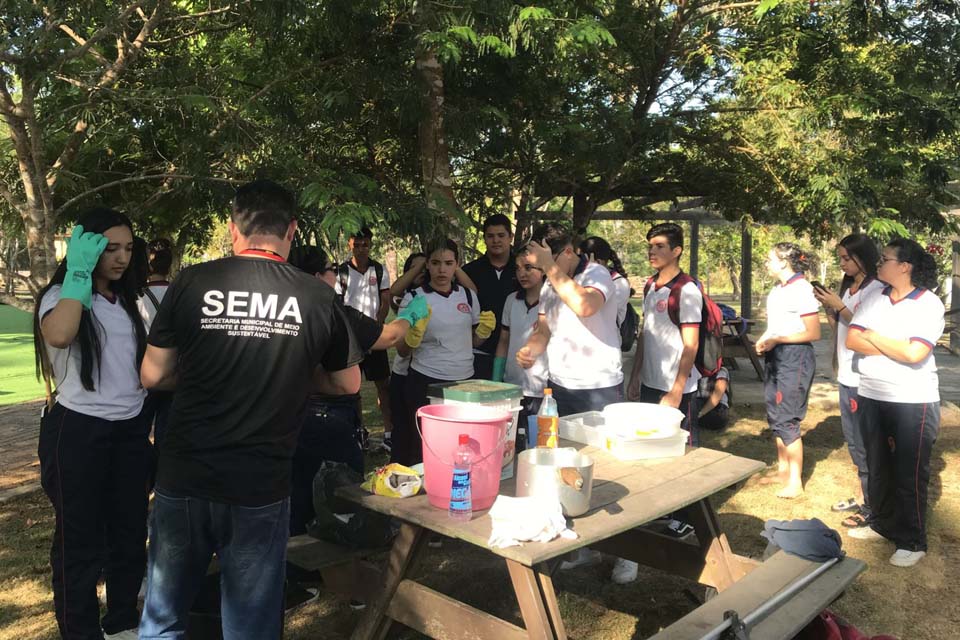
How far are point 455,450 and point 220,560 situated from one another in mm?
806

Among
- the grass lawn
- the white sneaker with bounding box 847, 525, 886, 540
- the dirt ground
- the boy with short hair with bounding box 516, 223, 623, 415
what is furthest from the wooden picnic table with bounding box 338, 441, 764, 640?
the grass lawn

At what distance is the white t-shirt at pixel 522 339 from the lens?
15.2 ft

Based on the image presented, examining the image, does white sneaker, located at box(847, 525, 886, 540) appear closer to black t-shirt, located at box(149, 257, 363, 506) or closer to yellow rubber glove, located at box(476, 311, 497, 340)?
yellow rubber glove, located at box(476, 311, 497, 340)

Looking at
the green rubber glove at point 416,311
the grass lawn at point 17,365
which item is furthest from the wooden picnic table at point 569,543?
the grass lawn at point 17,365

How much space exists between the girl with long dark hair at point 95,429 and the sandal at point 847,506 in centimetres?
426

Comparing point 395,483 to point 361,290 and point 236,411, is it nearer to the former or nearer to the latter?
point 236,411

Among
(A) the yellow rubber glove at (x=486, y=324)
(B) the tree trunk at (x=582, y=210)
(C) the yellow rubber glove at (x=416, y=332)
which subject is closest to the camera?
(C) the yellow rubber glove at (x=416, y=332)

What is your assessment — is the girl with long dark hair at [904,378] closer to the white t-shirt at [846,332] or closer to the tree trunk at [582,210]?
the white t-shirt at [846,332]

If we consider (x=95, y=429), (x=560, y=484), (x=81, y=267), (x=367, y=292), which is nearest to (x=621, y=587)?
(x=560, y=484)

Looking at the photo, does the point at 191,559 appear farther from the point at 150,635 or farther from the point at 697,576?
the point at 697,576

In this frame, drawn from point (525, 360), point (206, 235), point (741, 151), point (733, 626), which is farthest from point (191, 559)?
point (741, 151)

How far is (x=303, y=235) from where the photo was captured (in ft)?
12.8

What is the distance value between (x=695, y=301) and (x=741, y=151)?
11.5 feet

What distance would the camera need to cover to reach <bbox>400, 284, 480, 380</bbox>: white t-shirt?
4.54 metres
